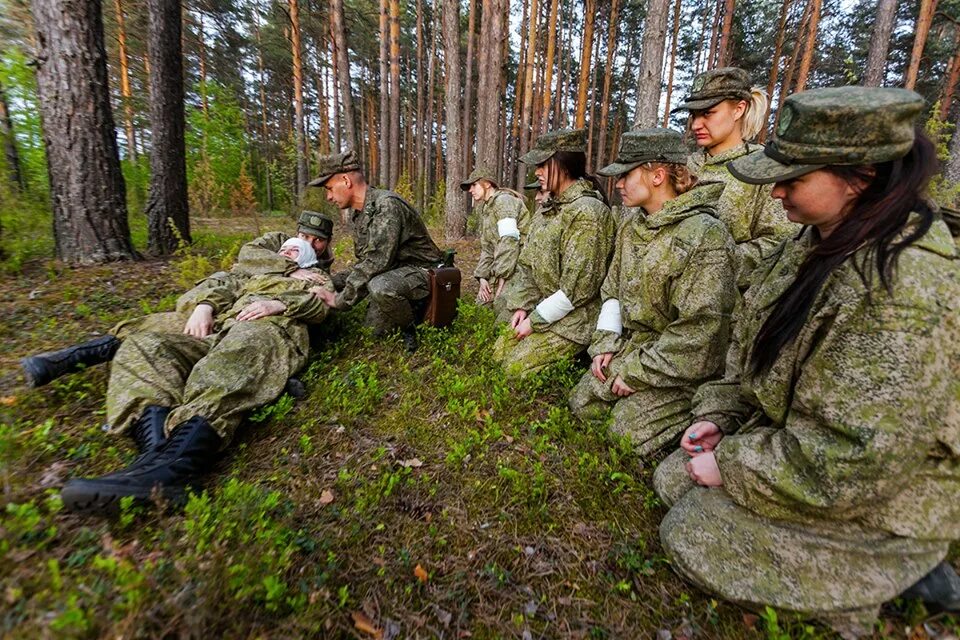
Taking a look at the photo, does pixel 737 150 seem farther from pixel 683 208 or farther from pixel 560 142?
pixel 560 142

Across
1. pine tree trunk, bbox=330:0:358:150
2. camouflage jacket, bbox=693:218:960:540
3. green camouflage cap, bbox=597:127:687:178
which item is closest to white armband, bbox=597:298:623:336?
green camouflage cap, bbox=597:127:687:178

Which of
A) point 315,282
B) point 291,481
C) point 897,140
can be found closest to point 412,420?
point 291,481

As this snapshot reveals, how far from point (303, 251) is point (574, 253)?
2.67m

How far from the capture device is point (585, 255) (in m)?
3.66

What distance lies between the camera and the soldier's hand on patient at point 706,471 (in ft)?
6.90

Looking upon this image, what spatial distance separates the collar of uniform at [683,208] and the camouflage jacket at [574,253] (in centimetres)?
75

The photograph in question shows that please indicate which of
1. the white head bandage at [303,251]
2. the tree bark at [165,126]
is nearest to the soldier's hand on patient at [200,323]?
the white head bandage at [303,251]

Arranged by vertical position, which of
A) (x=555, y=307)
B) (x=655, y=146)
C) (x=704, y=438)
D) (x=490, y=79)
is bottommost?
(x=704, y=438)

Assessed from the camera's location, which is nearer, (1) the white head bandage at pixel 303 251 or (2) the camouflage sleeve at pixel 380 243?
(1) the white head bandage at pixel 303 251

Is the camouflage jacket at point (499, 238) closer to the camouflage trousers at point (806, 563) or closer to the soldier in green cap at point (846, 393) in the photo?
the soldier in green cap at point (846, 393)

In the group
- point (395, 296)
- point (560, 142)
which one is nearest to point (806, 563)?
point (560, 142)

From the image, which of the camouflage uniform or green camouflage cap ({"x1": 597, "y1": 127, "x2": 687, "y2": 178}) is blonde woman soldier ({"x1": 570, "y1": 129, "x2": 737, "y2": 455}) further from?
the camouflage uniform

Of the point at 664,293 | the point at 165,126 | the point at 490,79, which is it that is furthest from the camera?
the point at 490,79

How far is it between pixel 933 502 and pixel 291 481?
10.3 feet
